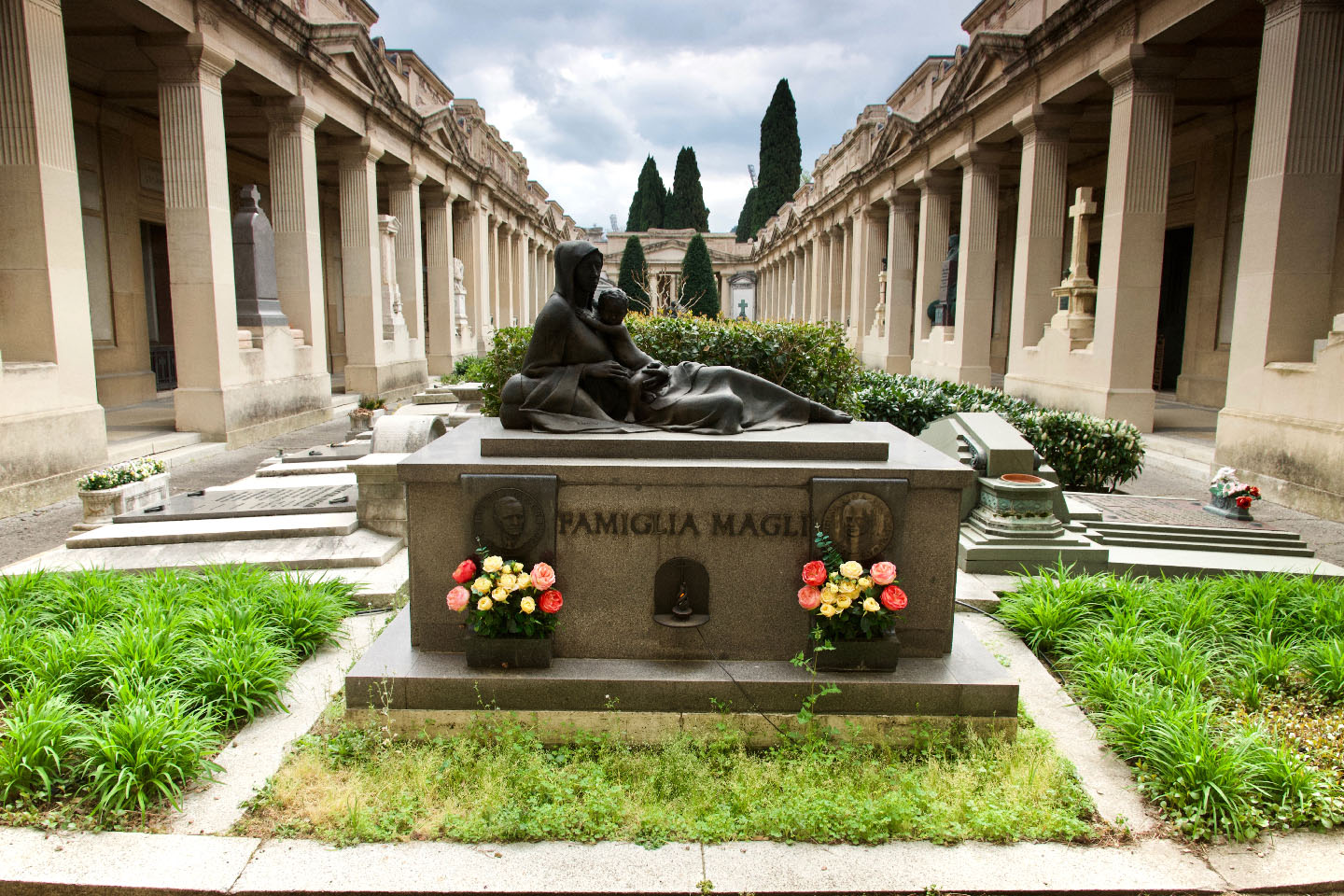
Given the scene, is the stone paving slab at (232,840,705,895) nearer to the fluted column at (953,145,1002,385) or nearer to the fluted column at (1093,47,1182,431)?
the fluted column at (1093,47,1182,431)

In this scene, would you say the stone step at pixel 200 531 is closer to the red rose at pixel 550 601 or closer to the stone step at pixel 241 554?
the stone step at pixel 241 554

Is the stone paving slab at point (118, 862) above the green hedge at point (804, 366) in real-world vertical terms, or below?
below


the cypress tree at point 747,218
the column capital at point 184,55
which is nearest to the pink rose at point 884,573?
the column capital at point 184,55

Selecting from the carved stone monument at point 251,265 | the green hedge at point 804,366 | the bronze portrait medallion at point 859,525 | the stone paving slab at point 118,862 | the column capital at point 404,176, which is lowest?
the stone paving slab at point 118,862

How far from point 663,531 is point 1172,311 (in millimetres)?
23440

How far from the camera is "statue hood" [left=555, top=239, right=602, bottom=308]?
510 centimetres

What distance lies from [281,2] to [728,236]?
2401 inches

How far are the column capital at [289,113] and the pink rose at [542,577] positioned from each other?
15.6m

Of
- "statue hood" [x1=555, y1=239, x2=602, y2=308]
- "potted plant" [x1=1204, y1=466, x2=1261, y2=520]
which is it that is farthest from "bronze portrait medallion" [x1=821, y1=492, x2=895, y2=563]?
"potted plant" [x1=1204, y1=466, x2=1261, y2=520]

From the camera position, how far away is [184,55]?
1252 cm

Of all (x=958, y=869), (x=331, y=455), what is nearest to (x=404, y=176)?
(x=331, y=455)

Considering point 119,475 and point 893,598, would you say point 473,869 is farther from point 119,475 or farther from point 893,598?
point 119,475

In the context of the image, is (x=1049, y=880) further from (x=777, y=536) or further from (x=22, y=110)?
(x=22, y=110)

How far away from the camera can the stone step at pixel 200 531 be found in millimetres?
7168
